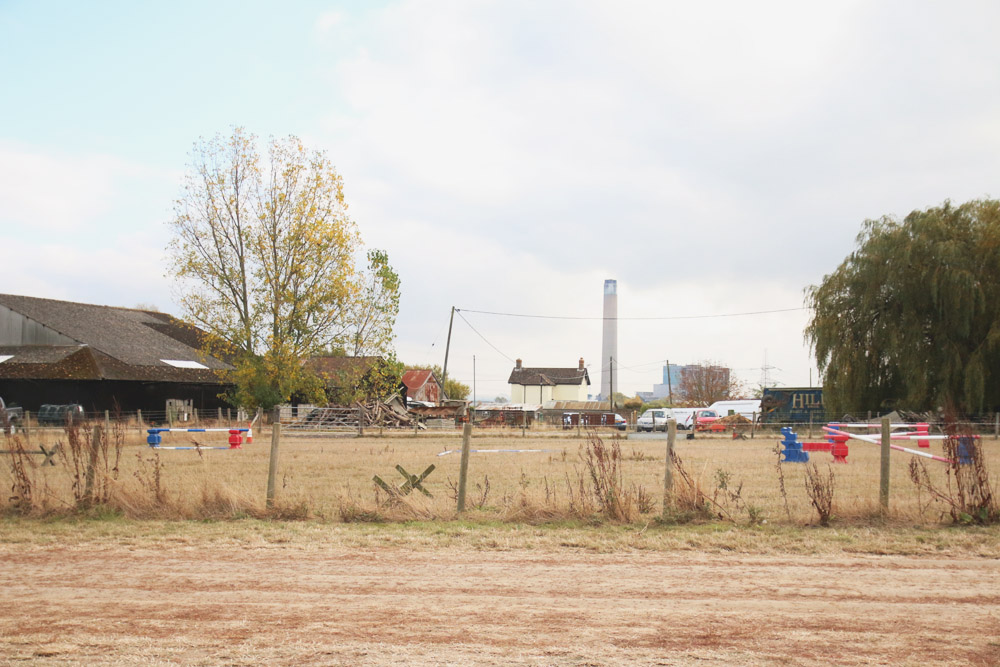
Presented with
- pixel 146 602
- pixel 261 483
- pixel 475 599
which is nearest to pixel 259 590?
pixel 146 602

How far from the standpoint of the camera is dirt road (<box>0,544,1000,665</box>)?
602 centimetres

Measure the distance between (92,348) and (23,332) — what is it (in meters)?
5.01

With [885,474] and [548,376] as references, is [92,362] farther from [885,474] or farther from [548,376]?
[548,376]

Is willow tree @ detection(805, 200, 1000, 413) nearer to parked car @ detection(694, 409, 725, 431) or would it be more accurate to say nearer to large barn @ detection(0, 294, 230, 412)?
parked car @ detection(694, 409, 725, 431)

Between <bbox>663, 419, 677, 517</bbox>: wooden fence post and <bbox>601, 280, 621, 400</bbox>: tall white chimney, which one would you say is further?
<bbox>601, 280, 621, 400</bbox>: tall white chimney

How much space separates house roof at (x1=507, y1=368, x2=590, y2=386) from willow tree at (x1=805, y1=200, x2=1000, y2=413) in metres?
64.8

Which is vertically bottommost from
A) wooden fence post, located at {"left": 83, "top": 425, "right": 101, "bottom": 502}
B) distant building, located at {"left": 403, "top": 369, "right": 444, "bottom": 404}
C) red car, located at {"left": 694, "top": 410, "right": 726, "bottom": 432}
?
wooden fence post, located at {"left": 83, "top": 425, "right": 101, "bottom": 502}

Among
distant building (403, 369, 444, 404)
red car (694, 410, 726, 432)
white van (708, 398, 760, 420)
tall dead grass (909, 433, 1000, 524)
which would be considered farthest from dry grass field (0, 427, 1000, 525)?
distant building (403, 369, 444, 404)

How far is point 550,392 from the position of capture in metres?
106

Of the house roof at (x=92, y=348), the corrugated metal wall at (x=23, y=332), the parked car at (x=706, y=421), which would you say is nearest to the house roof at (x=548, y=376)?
the parked car at (x=706, y=421)

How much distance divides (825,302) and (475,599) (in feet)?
124

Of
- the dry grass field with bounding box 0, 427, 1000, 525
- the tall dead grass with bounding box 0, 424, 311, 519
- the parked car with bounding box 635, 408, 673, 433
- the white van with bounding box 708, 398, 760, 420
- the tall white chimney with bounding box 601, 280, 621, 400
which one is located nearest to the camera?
the dry grass field with bounding box 0, 427, 1000, 525

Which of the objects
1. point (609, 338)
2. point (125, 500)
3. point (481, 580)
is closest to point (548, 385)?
point (609, 338)

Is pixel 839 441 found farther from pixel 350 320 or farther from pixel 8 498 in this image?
pixel 350 320
